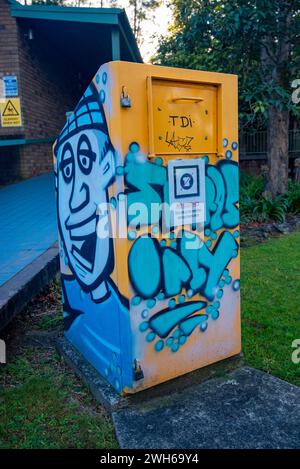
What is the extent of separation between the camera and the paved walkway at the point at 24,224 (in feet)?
13.9

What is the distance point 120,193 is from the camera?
7.23ft

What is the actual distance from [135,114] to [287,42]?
6.43m

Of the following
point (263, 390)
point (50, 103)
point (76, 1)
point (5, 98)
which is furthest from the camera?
point (76, 1)

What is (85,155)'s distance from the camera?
257cm

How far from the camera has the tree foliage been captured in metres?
6.38

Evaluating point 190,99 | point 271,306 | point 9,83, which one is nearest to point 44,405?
point 190,99

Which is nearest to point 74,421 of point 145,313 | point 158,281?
point 145,313

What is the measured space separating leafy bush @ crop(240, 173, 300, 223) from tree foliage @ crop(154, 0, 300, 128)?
5.32 feet

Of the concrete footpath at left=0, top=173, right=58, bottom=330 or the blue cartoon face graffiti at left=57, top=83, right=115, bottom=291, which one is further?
the concrete footpath at left=0, top=173, right=58, bottom=330

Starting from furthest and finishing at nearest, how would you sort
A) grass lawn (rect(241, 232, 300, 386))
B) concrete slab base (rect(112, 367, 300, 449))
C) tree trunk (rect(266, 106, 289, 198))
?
tree trunk (rect(266, 106, 289, 198)), grass lawn (rect(241, 232, 300, 386)), concrete slab base (rect(112, 367, 300, 449))

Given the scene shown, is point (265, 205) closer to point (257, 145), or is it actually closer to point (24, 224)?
point (24, 224)

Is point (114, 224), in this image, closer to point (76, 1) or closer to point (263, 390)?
point (263, 390)

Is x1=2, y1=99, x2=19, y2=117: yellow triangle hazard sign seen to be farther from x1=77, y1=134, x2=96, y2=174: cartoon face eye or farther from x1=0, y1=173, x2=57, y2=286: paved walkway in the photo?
x1=77, y1=134, x2=96, y2=174: cartoon face eye

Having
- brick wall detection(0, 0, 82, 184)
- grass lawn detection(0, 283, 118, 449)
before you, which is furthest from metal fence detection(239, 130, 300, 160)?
grass lawn detection(0, 283, 118, 449)
